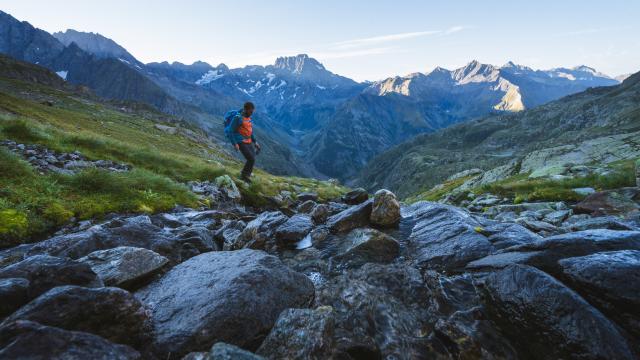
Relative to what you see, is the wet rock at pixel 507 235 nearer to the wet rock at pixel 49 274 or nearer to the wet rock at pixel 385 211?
the wet rock at pixel 385 211

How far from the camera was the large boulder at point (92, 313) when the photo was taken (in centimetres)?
400

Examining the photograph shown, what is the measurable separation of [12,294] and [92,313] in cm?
131

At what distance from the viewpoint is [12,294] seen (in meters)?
4.50

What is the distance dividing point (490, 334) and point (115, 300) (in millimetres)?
5528

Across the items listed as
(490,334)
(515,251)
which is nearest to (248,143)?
(515,251)

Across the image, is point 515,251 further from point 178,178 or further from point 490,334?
point 178,178

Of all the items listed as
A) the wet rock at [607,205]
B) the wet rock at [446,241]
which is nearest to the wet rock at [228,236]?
the wet rock at [446,241]

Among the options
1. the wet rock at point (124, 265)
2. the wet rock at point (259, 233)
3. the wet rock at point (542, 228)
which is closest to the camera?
the wet rock at point (124, 265)

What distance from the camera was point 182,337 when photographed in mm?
4727

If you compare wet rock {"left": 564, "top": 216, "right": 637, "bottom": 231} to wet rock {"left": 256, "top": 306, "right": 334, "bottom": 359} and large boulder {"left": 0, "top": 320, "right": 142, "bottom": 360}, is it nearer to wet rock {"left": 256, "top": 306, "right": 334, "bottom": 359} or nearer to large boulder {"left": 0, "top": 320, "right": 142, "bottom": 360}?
wet rock {"left": 256, "top": 306, "right": 334, "bottom": 359}

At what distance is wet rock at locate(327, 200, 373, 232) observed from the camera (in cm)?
1141

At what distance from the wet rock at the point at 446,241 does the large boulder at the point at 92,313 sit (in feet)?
20.8

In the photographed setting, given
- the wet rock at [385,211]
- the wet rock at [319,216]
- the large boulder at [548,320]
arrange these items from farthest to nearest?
the wet rock at [319,216] → the wet rock at [385,211] → the large boulder at [548,320]

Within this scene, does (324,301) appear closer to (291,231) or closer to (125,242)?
(291,231)
